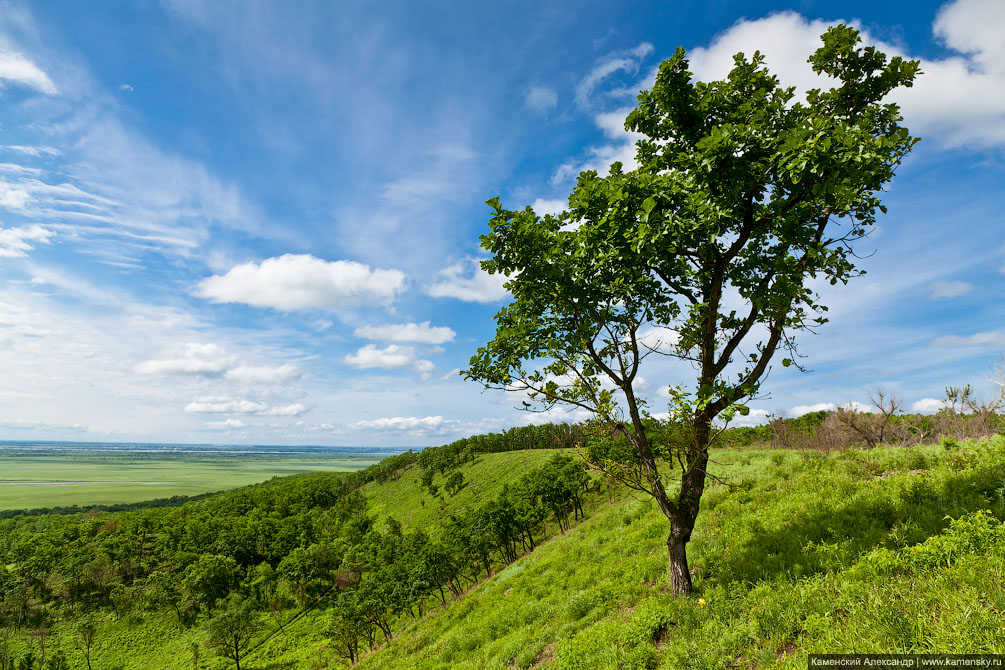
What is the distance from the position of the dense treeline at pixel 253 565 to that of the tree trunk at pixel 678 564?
1249 inches

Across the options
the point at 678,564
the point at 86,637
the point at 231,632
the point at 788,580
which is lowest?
the point at 86,637

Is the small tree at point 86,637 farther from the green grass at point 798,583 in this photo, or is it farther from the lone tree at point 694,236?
the lone tree at point 694,236

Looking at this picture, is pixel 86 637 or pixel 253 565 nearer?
pixel 86 637

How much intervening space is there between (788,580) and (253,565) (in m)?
134

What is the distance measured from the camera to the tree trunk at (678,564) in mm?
9289

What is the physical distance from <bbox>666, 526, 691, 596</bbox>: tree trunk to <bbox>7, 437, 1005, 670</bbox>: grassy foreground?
378mm

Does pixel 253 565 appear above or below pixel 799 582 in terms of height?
below

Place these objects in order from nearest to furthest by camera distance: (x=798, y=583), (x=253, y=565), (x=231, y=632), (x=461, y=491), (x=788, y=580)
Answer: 1. (x=798, y=583)
2. (x=788, y=580)
3. (x=231, y=632)
4. (x=253, y=565)
5. (x=461, y=491)

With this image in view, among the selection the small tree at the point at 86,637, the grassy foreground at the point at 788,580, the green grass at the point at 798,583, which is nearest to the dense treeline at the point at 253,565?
the small tree at the point at 86,637

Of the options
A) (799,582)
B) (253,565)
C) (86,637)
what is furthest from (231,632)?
(799,582)

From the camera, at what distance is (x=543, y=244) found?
9.10 metres

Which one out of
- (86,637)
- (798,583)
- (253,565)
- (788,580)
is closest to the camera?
(798,583)

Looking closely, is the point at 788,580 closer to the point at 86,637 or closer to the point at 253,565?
the point at 86,637

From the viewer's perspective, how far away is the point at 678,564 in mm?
9500
